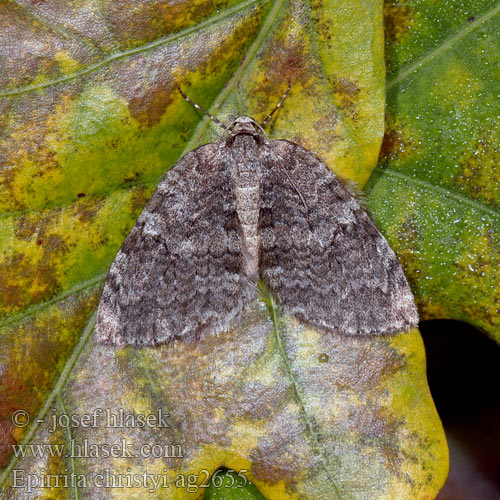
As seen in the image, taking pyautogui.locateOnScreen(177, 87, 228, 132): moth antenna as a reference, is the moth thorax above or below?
below

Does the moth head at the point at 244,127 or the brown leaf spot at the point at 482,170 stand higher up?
the moth head at the point at 244,127

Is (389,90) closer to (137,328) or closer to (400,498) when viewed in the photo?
(137,328)

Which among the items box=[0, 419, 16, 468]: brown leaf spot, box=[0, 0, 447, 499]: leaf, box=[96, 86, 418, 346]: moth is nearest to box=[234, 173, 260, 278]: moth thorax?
box=[96, 86, 418, 346]: moth

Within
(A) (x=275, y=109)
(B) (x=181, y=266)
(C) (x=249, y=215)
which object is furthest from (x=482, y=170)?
(B) (x=181, y=266)

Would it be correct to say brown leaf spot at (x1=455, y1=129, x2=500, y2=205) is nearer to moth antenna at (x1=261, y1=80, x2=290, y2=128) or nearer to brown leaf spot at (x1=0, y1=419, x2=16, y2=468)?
moth antenna at (x1=261, y1=80, x2=290, y2=128)

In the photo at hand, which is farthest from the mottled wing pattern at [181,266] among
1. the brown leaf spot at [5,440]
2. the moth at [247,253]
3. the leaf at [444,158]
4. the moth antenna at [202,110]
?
the leaf at [444,158]

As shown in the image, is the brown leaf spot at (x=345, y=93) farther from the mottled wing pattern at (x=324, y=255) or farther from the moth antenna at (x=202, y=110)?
the moth antenna at (x=202, y=110)

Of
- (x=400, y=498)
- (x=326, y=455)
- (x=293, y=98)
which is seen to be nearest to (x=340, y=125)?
(x=293, y=98)

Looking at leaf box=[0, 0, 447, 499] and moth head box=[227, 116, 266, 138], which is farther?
moth head box=[227, 116, 266, 138]
